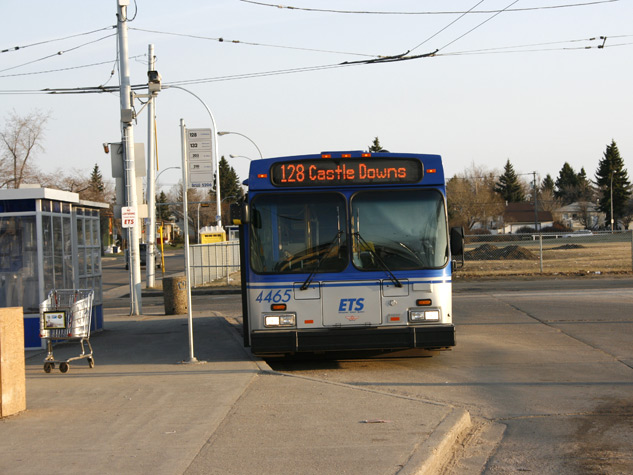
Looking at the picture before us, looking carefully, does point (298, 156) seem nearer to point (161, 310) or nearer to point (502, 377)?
point (502, 377)

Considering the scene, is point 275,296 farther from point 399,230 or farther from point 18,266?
point 18,266

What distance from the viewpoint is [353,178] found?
34.0 feet

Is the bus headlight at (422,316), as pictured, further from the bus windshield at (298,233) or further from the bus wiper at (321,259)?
the bus wiper at (321,259)

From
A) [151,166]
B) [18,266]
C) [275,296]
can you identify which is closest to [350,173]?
[275,296]

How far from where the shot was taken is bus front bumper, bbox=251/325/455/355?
9867mm

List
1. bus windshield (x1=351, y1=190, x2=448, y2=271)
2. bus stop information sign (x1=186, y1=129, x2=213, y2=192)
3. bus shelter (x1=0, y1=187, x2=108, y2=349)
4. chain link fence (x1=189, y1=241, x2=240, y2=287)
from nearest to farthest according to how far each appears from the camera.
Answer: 1. bus windshield (x1=351, y1=190, x2=448, y2=271)
2. bus shelter (x1=0, y1=187, x2=108, y2=349)
3. bus stop information sign (x1=186, y1=129, x2=213, y2=192)
4. chain link fence (x1=189, y1=241, x2=240, y2=287)

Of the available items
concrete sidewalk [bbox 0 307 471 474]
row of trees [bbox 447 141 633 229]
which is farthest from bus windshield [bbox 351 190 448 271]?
row of trees [bbox 447 141 633 229]

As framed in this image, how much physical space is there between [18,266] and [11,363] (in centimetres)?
598

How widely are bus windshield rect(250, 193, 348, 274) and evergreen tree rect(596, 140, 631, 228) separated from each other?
10867 cm

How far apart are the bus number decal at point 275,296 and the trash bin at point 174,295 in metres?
8.32

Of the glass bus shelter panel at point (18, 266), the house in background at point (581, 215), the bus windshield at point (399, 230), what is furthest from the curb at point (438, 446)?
the house in background at point (581, 215)

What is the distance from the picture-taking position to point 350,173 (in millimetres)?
10383

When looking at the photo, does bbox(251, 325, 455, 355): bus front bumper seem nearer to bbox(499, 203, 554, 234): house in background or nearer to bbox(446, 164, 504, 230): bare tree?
bbox(446, 164, 504, 230): bare tree

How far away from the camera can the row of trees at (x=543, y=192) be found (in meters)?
92.9
